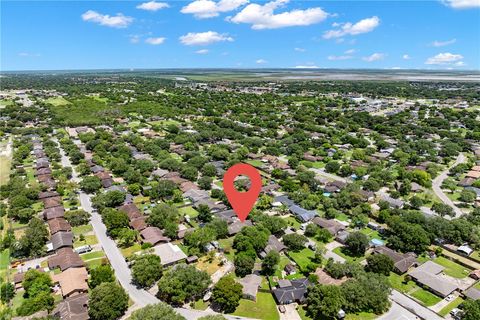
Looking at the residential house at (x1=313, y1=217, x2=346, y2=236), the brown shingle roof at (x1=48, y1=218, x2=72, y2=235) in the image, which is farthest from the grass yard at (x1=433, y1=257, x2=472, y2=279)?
the brown shingle roof at (x1=48, y1=218, x2=72, y2=235)

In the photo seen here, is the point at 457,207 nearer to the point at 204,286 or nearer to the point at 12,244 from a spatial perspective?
the point at 204,286

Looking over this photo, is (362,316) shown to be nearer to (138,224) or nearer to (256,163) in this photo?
(138,224)

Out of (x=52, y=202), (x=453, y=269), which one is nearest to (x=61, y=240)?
(x=52, y=202)

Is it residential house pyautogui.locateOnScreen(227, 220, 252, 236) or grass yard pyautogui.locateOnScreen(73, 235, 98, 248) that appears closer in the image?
grass yard pyautogui.locateOnScreen(73, 235, 98, 248)

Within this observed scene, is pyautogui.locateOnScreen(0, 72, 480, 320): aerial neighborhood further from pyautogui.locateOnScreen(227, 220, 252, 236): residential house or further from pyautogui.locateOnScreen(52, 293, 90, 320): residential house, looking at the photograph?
pyautogui.locateOnScreen(227, 220, 252, 236): residential house

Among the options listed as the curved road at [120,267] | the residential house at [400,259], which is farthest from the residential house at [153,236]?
the residential house at [400,259]

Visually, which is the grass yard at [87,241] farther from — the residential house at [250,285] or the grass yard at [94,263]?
the residential house at [250,285]
